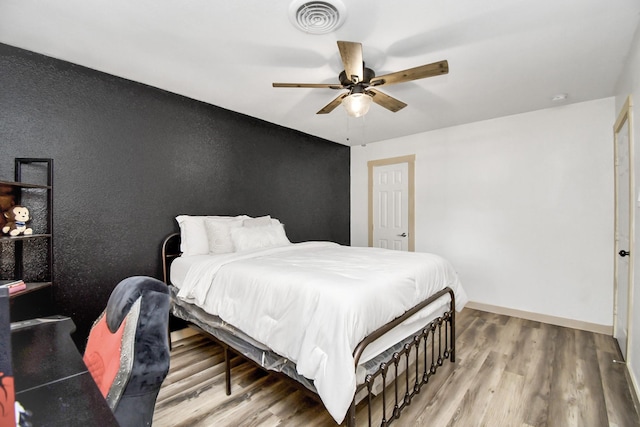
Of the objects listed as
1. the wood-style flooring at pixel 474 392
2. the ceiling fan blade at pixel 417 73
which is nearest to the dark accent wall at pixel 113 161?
the wood-style flooring at pixel 474 392

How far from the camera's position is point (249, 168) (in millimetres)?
3695

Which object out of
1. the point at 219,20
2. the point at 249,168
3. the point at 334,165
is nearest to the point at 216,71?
the point at 219,20

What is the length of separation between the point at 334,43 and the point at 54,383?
7.55ft

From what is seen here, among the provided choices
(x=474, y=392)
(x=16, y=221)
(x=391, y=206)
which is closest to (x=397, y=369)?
(x=474, y=392)

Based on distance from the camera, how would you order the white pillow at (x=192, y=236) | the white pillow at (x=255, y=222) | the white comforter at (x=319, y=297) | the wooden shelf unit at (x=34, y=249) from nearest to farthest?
the white comforter at (x=319, y=297) → the wooden shelf unit at (x=34, y=249) → the white pillow at (x=192, y=236) → the white pillow at (x=255, y=222)

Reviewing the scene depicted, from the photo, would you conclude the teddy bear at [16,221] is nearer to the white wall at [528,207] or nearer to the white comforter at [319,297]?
the white comforter at [319,297]

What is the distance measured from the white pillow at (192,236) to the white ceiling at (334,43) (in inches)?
53.0

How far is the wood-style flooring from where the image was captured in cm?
177

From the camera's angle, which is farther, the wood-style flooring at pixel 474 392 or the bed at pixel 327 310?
the wood-style flooring at pixel 474 392

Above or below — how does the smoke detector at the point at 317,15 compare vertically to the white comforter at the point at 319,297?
above

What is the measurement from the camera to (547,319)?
3336mm

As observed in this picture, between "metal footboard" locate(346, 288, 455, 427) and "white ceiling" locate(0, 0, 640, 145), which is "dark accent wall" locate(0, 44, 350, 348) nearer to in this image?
"white ceiling" locate(0, 0, 640, 145)

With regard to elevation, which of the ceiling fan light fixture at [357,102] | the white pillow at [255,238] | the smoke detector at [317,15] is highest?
the smoke detector at [317,15]

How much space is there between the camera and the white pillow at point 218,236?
2945 millimetres
